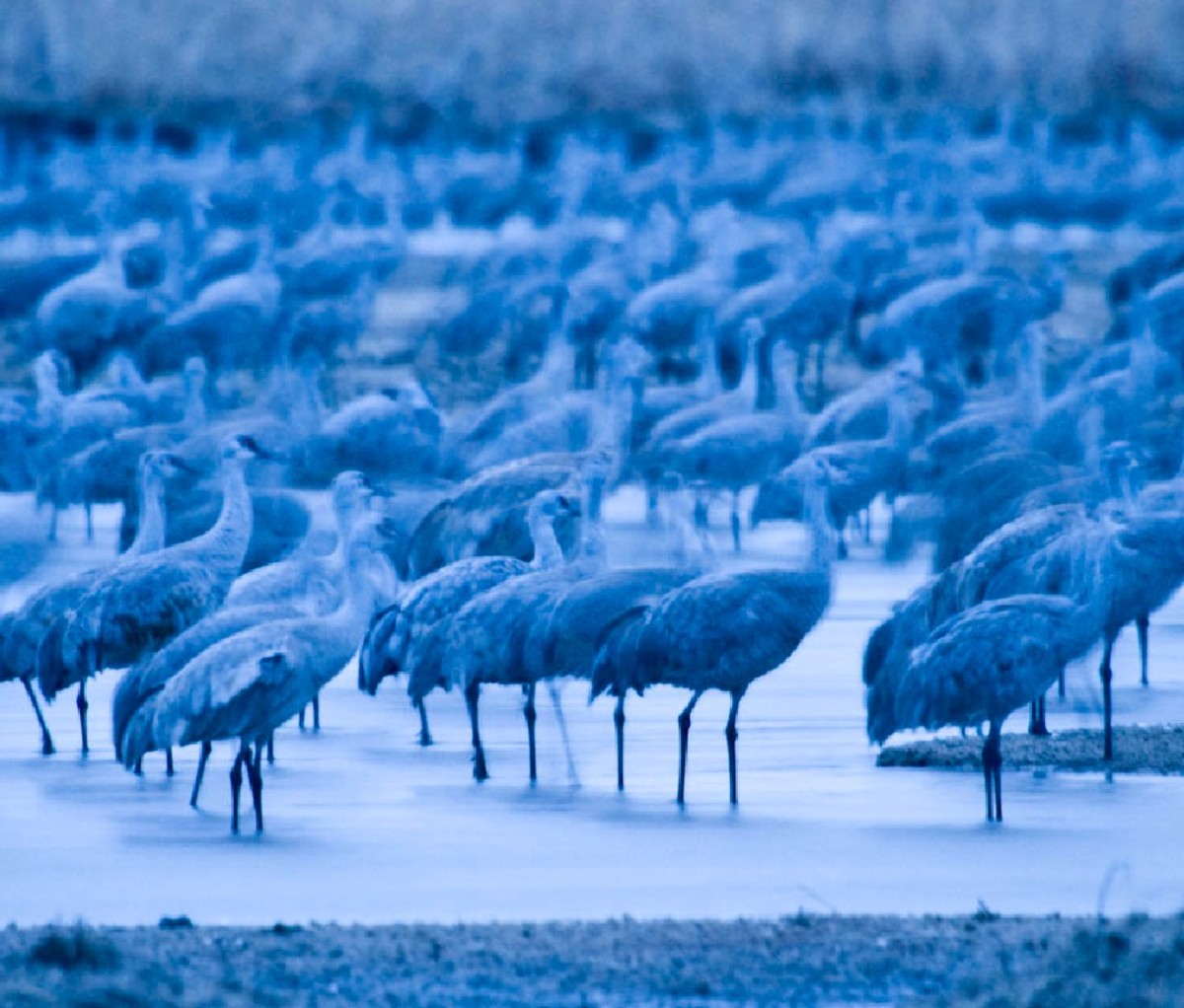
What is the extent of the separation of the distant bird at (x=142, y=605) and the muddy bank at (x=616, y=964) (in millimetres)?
3539

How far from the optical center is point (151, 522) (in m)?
13.6

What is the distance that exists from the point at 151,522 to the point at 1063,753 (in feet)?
14.6

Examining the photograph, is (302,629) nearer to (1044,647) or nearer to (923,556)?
(1044,647)

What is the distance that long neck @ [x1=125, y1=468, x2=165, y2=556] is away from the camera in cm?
1348

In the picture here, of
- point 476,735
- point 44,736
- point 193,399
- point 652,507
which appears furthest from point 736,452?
point 476,735

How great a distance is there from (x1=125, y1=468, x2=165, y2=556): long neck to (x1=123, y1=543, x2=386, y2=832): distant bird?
2594mm

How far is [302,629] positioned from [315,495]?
9.90m

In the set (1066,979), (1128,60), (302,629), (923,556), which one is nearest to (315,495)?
(923,556)

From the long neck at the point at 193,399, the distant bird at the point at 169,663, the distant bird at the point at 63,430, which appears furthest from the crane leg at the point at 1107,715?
the long neck at the point at 193,399

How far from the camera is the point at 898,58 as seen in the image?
6969cm

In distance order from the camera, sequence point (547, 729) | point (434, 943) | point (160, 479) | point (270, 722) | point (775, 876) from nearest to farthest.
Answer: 1. point (434, 943)
2. point (775, 876)
3. point (270, 722)
4. point (547, 729)
5. point (160, 479)

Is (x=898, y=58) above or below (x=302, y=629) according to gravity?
above

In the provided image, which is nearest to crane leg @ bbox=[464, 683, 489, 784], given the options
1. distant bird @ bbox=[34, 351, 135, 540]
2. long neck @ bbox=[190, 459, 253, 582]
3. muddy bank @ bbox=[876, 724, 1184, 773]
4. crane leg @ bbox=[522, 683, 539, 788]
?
crane leg @ bbox=[522, 683, 539, 788]

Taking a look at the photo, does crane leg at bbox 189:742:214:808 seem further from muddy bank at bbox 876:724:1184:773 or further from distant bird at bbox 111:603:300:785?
muddy bank at bbox 876:724:1184:773
